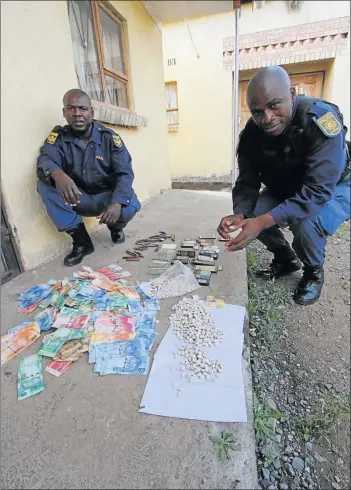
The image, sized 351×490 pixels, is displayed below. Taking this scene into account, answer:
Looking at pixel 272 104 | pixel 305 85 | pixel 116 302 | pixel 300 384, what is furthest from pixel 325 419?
pixel 305 85

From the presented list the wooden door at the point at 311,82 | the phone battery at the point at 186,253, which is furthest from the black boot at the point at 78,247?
the wooden door at the point at 311,82

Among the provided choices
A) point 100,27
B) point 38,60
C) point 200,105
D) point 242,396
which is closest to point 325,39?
point 200,105

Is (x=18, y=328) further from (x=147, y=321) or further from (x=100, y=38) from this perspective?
(x=100, y=38)

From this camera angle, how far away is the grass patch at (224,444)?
26.9 inches

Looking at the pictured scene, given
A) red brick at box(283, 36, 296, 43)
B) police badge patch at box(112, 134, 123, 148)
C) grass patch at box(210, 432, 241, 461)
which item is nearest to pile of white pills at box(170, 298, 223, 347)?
grass patch at box(210, 432, 241, 461)

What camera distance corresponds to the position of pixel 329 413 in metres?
1.12

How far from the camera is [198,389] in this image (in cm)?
86

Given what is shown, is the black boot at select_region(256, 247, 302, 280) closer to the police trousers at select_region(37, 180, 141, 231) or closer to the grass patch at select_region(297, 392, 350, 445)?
the grass patch at select_region(297, 392, 350, 445)

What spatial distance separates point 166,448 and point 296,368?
86 cm

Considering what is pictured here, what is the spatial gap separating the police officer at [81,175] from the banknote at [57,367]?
2.86 ft

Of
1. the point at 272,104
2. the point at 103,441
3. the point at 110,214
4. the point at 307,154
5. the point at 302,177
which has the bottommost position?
the point at 103,441

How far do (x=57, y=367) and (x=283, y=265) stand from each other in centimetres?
145

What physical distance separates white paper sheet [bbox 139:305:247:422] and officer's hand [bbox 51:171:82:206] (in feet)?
3.29

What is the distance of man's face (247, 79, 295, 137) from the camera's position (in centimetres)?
122
